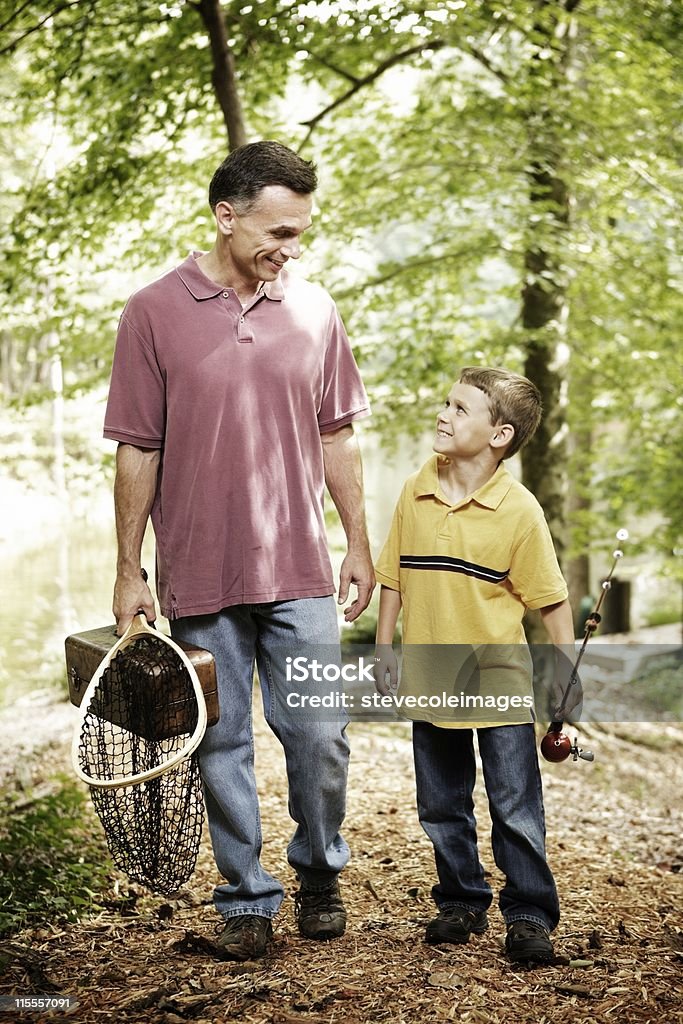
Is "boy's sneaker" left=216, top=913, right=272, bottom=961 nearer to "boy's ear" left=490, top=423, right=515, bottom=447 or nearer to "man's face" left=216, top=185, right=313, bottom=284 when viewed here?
"boy's ear" left=490, top=423, right=515, bottom=447

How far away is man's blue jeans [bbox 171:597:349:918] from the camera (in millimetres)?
2830

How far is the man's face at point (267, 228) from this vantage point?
2713 millimetres

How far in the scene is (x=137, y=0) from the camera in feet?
17.1

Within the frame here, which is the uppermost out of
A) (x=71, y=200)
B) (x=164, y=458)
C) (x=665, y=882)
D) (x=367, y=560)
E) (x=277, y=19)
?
(x=277, y=19)

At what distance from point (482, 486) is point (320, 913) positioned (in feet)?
4.20

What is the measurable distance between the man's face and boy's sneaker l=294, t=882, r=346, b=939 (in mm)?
1728

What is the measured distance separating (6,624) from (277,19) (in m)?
7.36

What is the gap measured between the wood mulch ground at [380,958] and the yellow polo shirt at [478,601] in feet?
2.16

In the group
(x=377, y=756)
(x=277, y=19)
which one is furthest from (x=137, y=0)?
(x=377, y=756)

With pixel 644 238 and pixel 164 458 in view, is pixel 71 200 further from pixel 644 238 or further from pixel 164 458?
pixel 644 238

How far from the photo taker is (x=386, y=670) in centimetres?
288

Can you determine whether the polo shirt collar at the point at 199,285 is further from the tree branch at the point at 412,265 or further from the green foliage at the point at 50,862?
the tree branch at the point at 412,265

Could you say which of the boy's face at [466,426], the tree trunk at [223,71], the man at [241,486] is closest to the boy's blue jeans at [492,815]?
the man at [241,486]

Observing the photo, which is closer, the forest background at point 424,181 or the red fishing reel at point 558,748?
the red fishing reel at point 558,748
